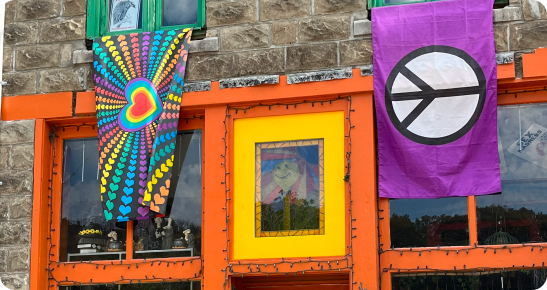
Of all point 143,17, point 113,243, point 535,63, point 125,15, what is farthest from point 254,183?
point 535,63

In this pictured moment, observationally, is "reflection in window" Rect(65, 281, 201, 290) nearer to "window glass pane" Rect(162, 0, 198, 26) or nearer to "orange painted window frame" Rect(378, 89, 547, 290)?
"orange painted window frame" Rect(378, 89, 547, 290)

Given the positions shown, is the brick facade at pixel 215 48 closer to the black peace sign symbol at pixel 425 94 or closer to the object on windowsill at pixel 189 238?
the black peace sign symbol at pixel 425 94

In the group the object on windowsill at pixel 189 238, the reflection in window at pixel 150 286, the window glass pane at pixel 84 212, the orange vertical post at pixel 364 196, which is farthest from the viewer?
the window glass pane at pixel 84 212

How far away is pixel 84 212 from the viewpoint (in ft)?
36.3

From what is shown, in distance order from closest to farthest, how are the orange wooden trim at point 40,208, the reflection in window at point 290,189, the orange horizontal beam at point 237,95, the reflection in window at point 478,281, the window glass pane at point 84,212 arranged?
the reflection in window at point 478,281 → the orange horizontal beam at point 237,95 → the reflection in window at point 290,189 → the orange wooden trim at point 40,208 → the window glass pane at point 84,212

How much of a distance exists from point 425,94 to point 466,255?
186 centimetres

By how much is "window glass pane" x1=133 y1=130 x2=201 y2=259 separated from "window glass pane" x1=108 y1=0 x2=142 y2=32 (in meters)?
1.77

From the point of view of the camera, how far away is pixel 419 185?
9883 millimetres

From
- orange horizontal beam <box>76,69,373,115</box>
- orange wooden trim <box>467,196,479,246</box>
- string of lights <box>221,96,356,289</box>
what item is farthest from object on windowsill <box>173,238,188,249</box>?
orange wooden trim <box>467,196,479,246</box>

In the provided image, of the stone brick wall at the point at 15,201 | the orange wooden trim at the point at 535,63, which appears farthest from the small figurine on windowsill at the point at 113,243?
the orange wooden trim at the point at 535,63

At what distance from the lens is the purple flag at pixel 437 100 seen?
32.1 ft

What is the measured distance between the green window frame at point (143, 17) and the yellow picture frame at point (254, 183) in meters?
1.52

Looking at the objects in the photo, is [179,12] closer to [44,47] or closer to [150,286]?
[44,47]

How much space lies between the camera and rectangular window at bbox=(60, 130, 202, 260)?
34.9 ft
